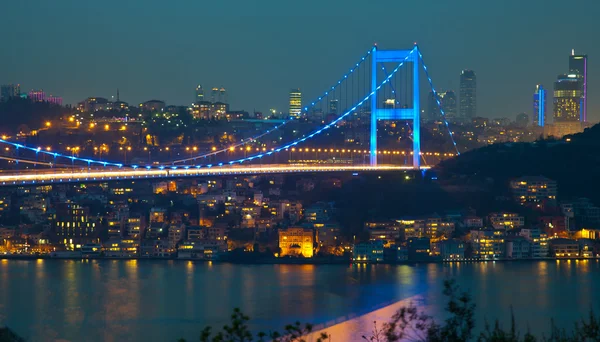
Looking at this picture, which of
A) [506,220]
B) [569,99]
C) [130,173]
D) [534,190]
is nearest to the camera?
[130,173]

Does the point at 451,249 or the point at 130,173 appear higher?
the point at 130,173

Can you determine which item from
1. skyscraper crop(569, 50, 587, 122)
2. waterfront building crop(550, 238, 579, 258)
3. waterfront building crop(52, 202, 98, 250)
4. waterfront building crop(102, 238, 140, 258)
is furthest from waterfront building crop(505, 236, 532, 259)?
skyscraper crop(569, 50, 587, 122)

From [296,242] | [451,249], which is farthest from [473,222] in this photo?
[296,242]

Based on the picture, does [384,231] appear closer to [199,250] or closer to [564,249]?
[564,249]

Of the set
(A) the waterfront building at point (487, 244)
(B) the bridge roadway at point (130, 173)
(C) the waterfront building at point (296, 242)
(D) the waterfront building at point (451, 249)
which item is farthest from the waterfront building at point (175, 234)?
(A) the waterfront building at point (487, 244)

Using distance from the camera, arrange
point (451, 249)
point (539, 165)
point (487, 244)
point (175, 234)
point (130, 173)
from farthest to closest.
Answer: point (539, 165)
point (175, 234)
point (487, 244)
point (130, 173)
point (451, 249)

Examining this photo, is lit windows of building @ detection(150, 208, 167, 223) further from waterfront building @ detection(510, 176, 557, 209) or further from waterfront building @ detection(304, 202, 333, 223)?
waterfront building @ detection(510, 176, 557, 209)

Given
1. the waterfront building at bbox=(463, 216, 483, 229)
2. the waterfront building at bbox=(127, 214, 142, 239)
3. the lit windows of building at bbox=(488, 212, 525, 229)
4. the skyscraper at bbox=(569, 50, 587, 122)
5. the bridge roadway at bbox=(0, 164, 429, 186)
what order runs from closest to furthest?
the bridge roadway at bbox=(0, 164, 429, 186), the waterfront building at bbox=(127, 214, 142, 239), the waterfront building at bbox=(463, 216, 483, 229), the lit windows of building at bbox=(488, 212, 525, 229), the skyscraper at bbox=(569, 50, 587, 122)
